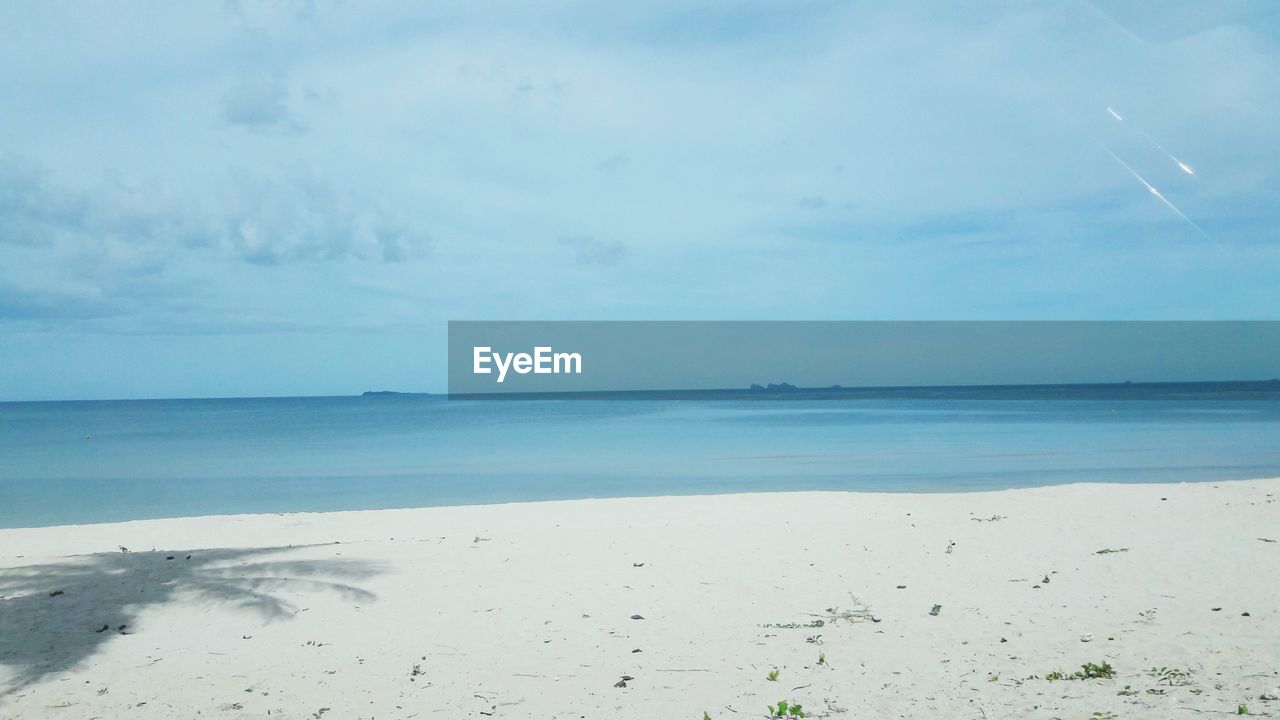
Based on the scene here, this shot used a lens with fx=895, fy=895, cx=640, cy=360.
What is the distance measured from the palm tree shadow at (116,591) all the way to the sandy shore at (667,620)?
4cm

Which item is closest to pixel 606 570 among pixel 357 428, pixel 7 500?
pixel 7 500

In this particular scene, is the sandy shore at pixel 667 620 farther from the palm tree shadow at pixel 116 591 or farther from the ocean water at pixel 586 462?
the ocean water at pixel 586 462

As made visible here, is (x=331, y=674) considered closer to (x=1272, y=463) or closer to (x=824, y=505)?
(x=824, y=505)

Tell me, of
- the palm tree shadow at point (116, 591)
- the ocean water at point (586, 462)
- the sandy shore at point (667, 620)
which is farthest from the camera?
the ocean water at point (586, 462)

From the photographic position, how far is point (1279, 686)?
587 centimetres

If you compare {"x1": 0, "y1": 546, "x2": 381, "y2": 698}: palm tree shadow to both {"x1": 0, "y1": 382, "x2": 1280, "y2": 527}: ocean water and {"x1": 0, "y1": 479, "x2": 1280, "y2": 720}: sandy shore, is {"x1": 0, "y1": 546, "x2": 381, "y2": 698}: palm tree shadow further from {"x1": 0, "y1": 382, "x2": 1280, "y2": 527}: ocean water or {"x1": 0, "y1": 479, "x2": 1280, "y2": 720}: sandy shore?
{"x1": 0, "y1": 382, "x2": 1280, "y2": 527}: ocean water

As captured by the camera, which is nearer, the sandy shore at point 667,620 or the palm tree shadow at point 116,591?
the sandy shore at point 667,620

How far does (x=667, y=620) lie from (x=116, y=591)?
6.04 metres

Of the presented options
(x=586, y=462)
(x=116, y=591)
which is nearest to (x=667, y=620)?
(x=116, y=591)

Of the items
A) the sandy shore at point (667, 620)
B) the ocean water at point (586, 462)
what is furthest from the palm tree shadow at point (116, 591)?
the ocean water at point (586, 462)

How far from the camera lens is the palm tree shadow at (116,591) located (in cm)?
782

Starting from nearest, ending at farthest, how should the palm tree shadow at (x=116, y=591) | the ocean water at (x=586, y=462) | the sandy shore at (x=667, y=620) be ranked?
the sandy shore at (x=667, y=620)
the palm tree shadow at (x=116, y=591)
the ocean water at (x=586, y=462)

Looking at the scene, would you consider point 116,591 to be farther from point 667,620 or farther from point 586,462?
point 586,462

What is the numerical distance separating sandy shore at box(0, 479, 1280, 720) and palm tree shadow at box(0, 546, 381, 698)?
0.13 ft
